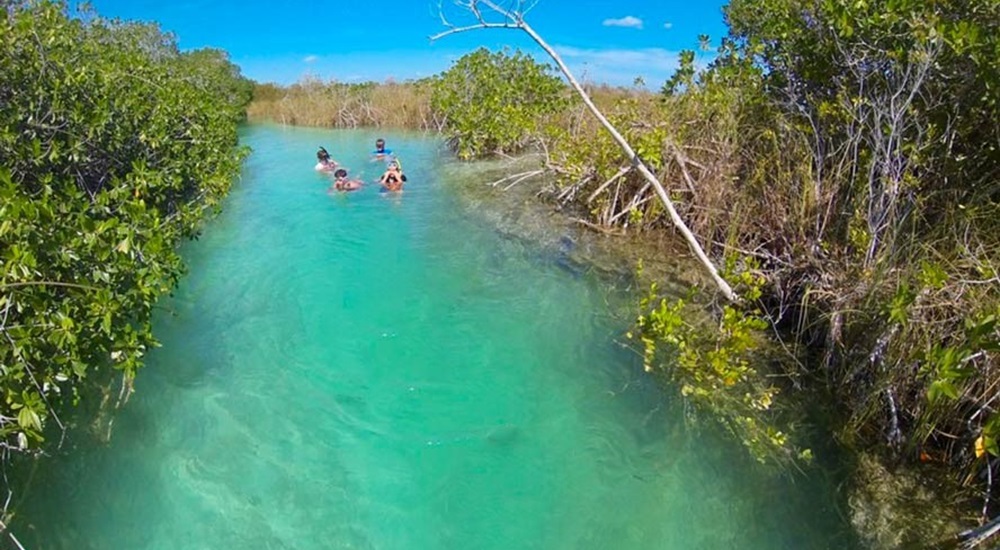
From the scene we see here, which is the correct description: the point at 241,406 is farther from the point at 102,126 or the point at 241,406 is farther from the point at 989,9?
the point at 989,9

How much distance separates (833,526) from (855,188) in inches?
111

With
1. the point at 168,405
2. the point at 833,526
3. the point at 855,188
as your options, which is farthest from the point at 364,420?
the point at 855,188

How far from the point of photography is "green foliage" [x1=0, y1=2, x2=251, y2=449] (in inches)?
120

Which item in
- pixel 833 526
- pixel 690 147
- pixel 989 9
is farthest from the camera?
pixel 690 147

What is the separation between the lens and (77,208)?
4.21m

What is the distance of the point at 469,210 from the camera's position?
38.5 feet

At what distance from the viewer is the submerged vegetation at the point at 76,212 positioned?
10.0 ft

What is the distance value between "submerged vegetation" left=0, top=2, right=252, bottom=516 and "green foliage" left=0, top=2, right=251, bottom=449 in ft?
0.04

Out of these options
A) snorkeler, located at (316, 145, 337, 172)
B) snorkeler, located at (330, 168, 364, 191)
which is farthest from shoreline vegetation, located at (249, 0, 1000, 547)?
snorkeler, located at (316, 145, 337, 172)

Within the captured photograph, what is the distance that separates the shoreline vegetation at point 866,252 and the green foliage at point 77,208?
150 inches

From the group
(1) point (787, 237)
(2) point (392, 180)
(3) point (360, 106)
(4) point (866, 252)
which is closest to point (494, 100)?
(2) point (392, 180)

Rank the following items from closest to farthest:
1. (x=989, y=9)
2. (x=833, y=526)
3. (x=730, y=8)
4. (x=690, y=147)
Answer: (x=833, y=526), (x=989, y=9), (x=690, y=147), (x=730, y=8)

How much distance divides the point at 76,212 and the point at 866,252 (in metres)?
5.74

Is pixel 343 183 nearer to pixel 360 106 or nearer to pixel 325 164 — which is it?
pixel 325 164
